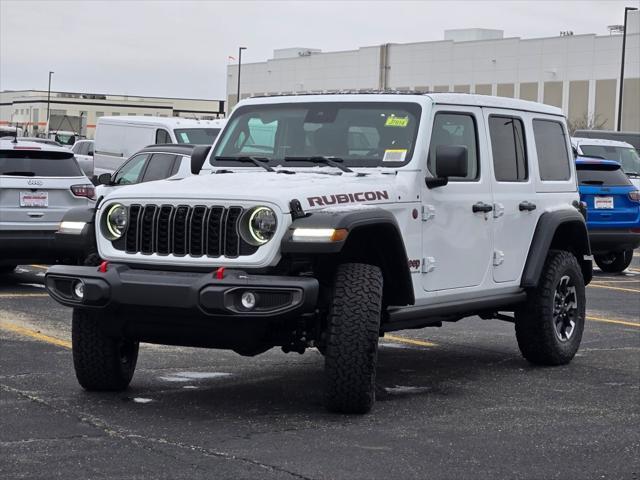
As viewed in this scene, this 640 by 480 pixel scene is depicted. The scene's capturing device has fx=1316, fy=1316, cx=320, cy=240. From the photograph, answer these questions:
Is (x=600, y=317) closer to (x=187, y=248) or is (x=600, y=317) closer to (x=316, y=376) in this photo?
(x=316, y=376)

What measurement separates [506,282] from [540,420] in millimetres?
1923

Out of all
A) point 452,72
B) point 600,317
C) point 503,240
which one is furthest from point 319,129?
point 452,72

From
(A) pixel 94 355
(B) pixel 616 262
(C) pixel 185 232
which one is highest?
(C) pixel 185 232

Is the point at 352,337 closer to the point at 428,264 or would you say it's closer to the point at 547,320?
the point at 428,264

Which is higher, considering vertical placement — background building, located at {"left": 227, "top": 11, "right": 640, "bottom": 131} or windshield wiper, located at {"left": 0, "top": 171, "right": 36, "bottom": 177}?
background building, located at {"left": 227, "top": 11, "right": 640, "bottom": 131}

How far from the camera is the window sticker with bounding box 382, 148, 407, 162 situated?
8.79 m

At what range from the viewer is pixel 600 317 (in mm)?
13836

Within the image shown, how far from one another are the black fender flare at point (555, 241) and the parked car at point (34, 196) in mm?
5908

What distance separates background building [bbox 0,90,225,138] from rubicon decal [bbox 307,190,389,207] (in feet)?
401

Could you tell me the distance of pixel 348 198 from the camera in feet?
26.3

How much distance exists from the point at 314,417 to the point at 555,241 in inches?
138

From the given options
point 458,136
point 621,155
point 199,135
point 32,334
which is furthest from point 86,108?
point 458,136

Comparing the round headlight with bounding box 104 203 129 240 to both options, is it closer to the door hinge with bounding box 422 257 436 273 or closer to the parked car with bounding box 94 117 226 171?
the door hinge with bounding box 422 257 436 273

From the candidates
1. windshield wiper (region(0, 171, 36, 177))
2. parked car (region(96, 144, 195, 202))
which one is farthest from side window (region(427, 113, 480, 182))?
parked car (region(96, 144, 195, 202))
